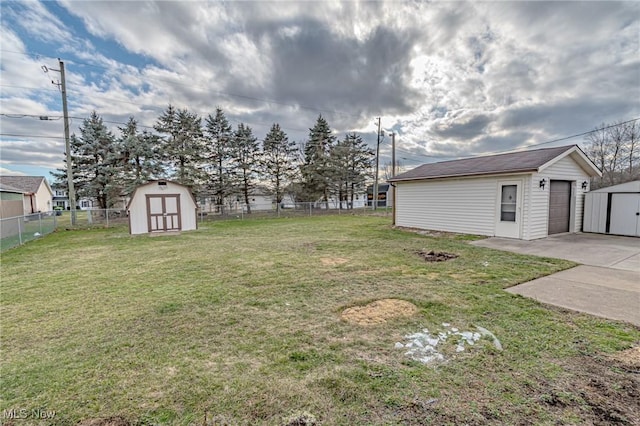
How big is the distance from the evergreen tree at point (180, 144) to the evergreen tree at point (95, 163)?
3317 millimetres

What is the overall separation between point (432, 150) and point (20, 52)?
3016 cm

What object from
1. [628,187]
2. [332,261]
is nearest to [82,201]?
[332,261]

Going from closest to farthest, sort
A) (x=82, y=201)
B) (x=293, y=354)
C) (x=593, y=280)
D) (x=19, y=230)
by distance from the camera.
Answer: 1. (x=293, y=354)
2. (x=593, y=280)
3. (x=19, y=230)
4. (x=82, y=201)

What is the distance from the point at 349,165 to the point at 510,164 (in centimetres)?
1703

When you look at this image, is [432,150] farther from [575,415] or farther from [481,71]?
[575,415]

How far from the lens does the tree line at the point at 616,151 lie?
20.0 meters

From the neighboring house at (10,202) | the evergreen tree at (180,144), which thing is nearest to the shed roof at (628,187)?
the evergreen tree at (180,144)

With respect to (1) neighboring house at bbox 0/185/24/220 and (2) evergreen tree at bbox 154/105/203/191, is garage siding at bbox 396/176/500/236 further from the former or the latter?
(1) neighboring house at bbox 0/185/24/220

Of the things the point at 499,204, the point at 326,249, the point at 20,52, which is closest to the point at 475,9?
the point at 499,204

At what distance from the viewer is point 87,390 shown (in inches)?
81.4

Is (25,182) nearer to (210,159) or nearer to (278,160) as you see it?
(210,159)

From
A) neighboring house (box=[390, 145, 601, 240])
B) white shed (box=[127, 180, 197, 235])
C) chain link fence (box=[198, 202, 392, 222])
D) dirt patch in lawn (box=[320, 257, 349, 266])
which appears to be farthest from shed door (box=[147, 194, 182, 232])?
neighboring house (box=[390, 145, 601, 240])

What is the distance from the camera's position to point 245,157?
71.3ft

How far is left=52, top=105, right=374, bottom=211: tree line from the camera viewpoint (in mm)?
18766
